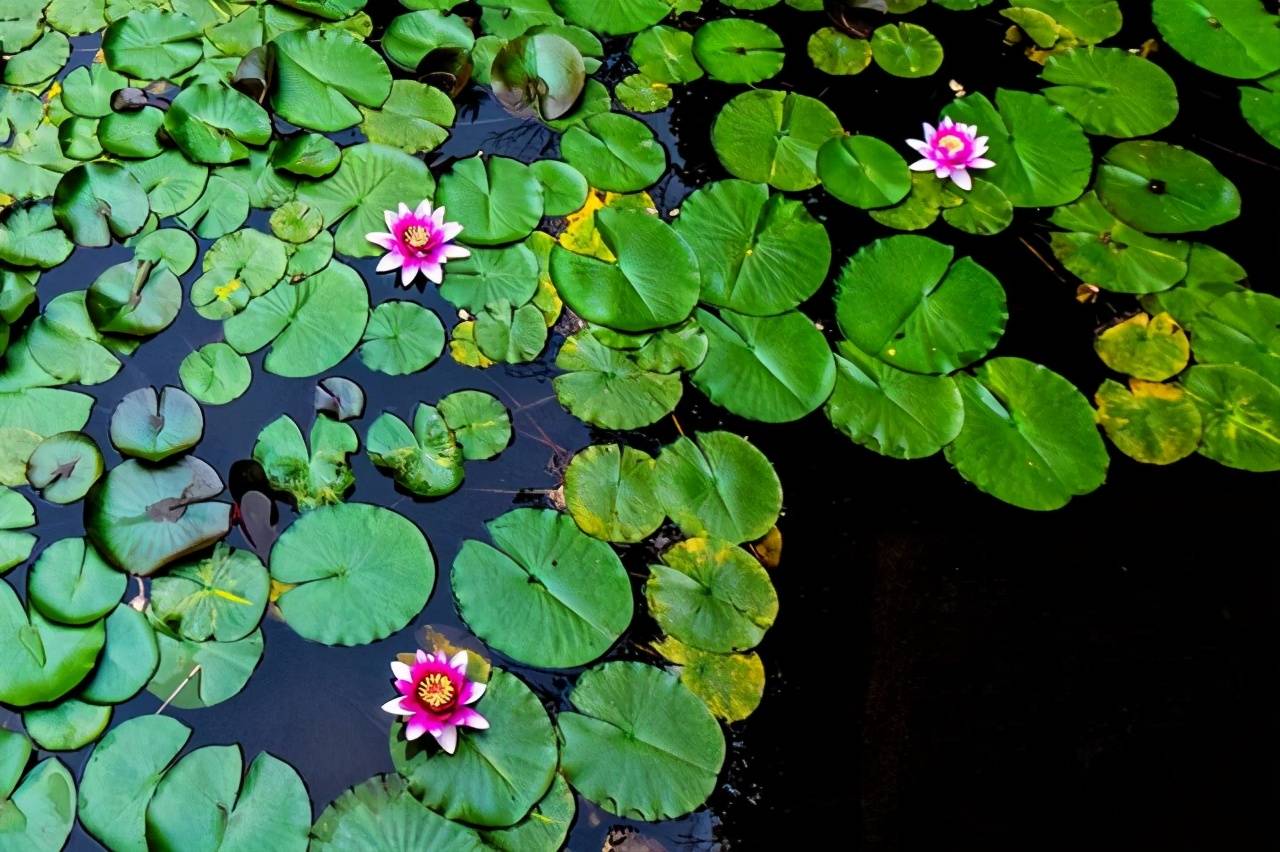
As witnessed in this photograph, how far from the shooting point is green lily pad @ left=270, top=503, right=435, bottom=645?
78.7 inches

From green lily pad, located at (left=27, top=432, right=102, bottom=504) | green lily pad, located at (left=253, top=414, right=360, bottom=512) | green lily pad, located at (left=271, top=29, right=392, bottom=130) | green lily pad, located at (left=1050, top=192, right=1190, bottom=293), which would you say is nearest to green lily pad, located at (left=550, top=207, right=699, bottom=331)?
green lily pad, located at (left=253, top=414, right=360, bottom=512)

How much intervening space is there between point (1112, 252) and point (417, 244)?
2247 millimetres

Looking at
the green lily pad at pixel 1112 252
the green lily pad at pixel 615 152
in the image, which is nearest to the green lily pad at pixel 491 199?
the green lily pad at pixel 615 152

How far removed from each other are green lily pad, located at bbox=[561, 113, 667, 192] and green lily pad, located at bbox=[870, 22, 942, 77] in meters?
1.02

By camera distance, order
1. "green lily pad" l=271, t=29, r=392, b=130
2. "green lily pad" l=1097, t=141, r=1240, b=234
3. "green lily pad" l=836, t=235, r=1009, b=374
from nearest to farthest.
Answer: "green lily pad" l=836, t=235, r=1009, b=374
"green lily pad" l=1097, t=141, r=1240, b=234
"green lily pad" l=271, t=29, r=392, b=130

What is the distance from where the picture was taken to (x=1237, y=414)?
7.72 ft

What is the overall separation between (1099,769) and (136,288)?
9.78 ft

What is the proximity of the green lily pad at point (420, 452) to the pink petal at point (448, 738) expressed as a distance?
0.64 metres

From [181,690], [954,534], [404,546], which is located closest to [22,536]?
[181,690]

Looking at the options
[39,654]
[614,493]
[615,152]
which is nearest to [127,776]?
[39,654]

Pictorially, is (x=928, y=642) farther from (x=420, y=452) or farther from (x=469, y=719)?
(x=420, y=452)

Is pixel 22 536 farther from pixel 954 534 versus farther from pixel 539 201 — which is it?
pixel 954 534

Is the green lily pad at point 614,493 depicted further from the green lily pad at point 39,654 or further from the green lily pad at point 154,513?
the green lily pad at point 39,654

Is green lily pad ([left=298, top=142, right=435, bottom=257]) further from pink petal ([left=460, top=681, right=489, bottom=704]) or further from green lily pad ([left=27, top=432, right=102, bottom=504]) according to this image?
pink petal ([left=460, top=681, right=489, bottom=704])
